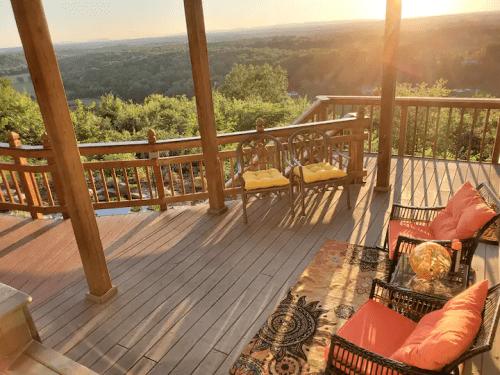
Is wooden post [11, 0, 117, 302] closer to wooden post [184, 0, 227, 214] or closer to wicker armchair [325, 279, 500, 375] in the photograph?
wooden post [184, 0, 227, 214]

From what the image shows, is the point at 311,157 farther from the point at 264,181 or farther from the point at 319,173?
the point at 264,181

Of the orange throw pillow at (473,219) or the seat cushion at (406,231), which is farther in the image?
the seat cushion at (406,231)

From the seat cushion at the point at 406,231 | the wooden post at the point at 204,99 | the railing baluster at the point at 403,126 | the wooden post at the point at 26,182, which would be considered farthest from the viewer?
the railing baluster at the point at 403,126

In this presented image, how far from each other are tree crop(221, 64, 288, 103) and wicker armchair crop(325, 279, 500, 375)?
27.7 meters

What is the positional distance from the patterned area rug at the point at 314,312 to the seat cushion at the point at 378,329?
0.47 metres

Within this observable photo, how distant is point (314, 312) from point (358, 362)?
3.09 feet

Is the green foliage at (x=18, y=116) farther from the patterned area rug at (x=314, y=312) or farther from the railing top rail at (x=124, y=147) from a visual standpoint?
the patterned area rug at (x=314, y=312)

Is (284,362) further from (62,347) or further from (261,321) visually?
(62,347)

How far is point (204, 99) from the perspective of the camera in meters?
3.80

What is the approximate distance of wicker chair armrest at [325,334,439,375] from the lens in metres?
1.50

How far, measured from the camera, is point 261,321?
2566mm

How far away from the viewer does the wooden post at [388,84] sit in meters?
3.86

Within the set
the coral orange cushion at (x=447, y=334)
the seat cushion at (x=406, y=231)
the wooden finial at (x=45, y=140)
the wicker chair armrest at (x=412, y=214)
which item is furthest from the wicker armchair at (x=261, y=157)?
the coral orange cushion at (x=447, y=334)

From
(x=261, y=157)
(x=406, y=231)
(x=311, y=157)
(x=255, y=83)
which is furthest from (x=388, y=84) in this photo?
(x=255, y=83)
